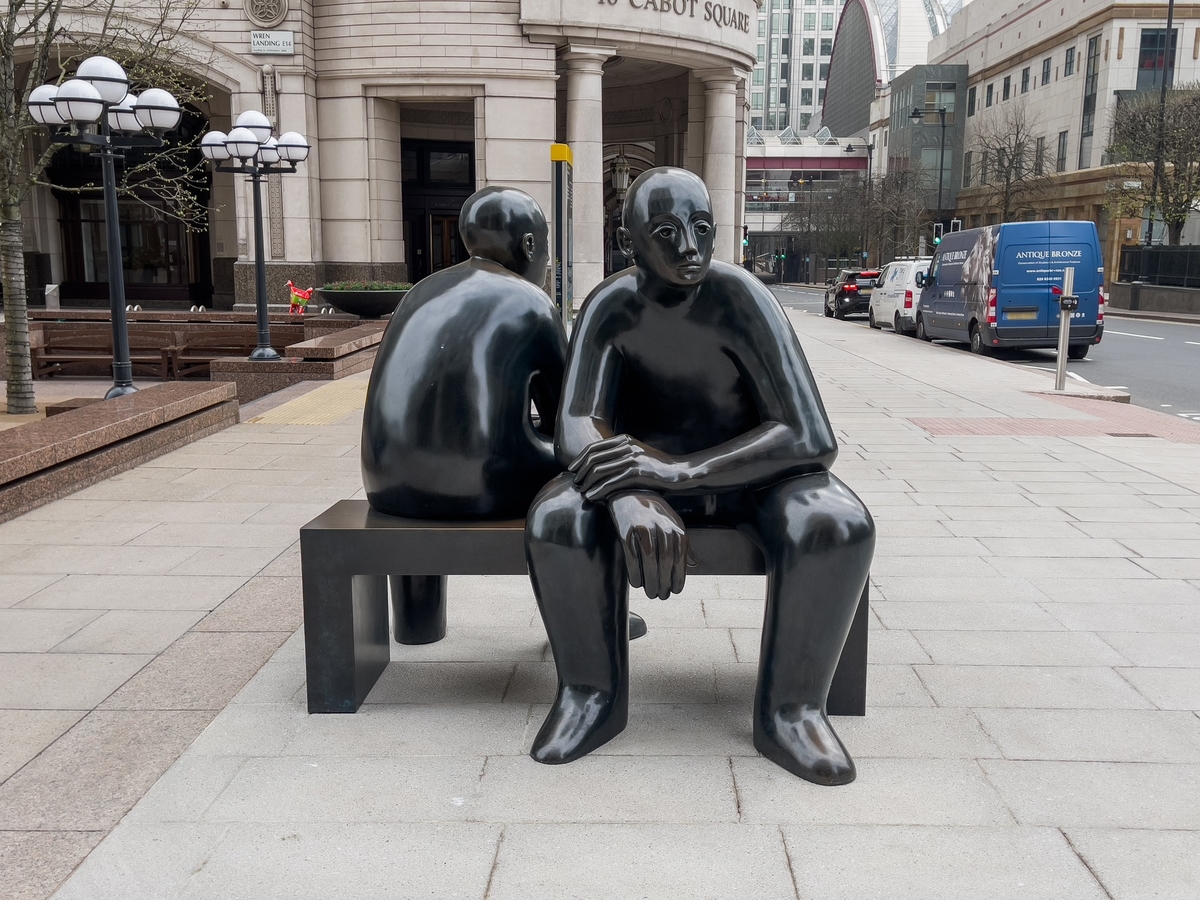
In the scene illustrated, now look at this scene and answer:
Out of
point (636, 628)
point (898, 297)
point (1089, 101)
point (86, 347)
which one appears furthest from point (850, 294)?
point (636, 628)

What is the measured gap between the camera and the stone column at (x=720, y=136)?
2639 cm

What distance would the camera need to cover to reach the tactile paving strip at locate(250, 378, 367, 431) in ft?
33.5

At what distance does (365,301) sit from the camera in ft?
64.3

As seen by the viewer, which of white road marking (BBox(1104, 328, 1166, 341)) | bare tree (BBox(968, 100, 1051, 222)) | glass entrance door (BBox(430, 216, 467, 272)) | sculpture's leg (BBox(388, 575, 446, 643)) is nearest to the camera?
sculpture's leg (BBox(388, 575, 446, 643))

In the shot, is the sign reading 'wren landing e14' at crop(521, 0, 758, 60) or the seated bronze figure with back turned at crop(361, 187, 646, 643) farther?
the sign reading 'wren landing e14' at crop(521, 0, 758, 60)

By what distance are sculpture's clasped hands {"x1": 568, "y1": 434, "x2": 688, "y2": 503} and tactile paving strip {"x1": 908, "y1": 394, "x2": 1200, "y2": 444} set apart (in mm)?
7362

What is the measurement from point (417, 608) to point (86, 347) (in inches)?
549

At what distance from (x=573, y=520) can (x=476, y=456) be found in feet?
1.71

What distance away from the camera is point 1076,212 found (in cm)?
5294

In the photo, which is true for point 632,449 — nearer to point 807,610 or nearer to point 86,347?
point 807,610

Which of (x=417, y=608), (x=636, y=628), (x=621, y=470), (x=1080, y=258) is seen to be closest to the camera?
(x=621, y=470)

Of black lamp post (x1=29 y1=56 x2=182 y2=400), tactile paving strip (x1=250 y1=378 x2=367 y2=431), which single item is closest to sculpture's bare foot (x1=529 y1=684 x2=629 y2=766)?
tactile paving strip (x1=250 y1=378 x2=367 y2=431)

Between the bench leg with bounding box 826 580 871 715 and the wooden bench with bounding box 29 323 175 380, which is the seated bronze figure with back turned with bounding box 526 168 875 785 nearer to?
the bench leg with bounding box 826 580 871 715

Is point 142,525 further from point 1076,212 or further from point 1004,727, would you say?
point 1076,212
